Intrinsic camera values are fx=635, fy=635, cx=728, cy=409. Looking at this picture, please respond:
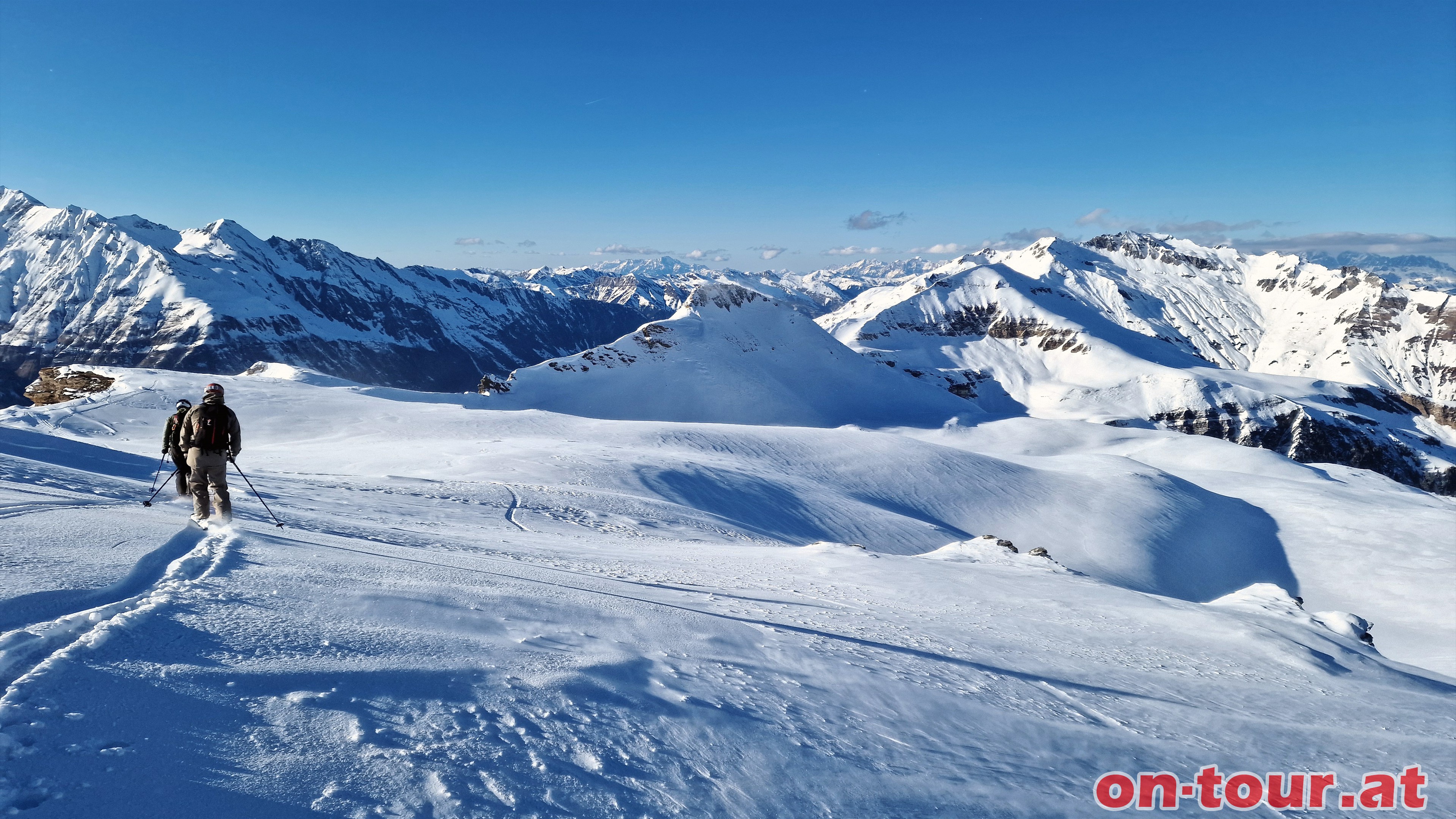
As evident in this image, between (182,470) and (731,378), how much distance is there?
2881 inches

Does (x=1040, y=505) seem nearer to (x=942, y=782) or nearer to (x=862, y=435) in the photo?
(x=862, y=435)

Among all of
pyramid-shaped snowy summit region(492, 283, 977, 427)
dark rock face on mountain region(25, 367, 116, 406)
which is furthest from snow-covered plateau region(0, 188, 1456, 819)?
pyramid-shaped snowy summit region(492, 283, 977, 427)

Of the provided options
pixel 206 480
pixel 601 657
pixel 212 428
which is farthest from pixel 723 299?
pixel 601 657

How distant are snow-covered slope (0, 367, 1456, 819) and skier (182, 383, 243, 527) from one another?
57cm

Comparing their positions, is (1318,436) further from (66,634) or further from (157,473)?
(66,634)

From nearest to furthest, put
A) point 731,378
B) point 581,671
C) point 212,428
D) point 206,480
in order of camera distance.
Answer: point 581,671
point 206,480
point 212,428
point 731,378

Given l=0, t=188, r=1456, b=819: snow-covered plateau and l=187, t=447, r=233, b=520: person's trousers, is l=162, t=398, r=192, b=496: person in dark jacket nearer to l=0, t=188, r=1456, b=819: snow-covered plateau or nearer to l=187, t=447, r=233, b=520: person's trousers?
l=187, t=447, r=233, b=520: person's trousers

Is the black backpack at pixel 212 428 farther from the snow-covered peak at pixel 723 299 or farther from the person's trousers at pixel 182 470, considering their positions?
the snow-covered peak at pixel 723 299

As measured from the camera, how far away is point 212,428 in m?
10.0

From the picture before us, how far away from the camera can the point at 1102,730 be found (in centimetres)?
620

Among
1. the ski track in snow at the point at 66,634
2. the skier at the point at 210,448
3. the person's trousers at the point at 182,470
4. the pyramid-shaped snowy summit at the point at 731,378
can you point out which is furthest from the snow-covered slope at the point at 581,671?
the pyramid-shaped snowy summit at the point at 731,378

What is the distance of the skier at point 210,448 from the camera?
9625mm

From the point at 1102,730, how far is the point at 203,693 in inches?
292

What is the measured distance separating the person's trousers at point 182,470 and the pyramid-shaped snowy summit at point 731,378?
54215 millimetres
